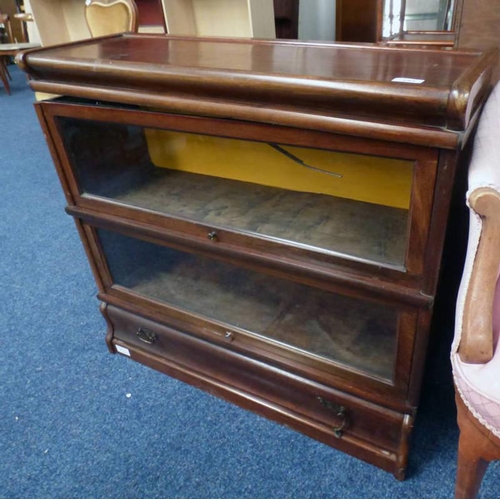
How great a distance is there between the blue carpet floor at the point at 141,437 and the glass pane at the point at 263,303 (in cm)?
19

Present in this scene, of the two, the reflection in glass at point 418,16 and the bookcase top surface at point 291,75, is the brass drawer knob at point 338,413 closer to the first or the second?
the bookcase top surface at point 291,75

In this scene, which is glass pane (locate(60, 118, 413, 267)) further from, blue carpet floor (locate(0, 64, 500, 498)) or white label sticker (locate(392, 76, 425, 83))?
blue carpet floor (locate(0, 64, 500, 498))

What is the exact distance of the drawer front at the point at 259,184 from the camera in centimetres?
57

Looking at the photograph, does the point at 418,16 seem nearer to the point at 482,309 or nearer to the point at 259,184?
the point at 259,184

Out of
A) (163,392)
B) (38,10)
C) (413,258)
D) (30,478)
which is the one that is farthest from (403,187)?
(38,10)

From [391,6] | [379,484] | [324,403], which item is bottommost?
[379,484]

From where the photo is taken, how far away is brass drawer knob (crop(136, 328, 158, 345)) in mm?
958

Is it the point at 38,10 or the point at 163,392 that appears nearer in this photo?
the point at 163,392

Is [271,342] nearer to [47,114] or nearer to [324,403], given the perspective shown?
[324,403]

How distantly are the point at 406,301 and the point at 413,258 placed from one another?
63 millimetres

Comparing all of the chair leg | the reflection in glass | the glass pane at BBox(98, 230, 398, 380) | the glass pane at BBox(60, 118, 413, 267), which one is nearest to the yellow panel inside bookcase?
the glass pane at BBox(60, 118, 413, 267)

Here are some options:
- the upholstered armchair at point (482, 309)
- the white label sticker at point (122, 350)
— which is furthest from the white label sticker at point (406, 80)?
the white label sticker at point (122, 350)

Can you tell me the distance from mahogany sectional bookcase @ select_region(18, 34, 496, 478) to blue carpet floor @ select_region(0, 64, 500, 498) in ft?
0.14

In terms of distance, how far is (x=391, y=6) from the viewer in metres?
0.94
